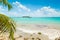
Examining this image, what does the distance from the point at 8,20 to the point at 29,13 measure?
2759 cm

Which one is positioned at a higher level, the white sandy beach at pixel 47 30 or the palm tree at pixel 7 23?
the palm tree at pixel 7 23

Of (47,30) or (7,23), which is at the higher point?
(7,23)

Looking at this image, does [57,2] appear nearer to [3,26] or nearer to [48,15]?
[48,15]

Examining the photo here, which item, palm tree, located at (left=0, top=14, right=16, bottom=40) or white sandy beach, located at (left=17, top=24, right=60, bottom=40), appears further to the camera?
white sandy beach, located at (left=17, top=24, right=60, bottom=40)

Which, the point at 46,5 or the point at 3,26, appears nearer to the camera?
the point at 3,26

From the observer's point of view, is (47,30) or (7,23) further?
(47,30)

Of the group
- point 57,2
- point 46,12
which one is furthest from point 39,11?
point 57,2

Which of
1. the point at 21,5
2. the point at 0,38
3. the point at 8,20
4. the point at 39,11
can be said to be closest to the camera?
the point at 8,20

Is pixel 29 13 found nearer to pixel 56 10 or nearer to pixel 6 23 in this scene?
pixel 56 10

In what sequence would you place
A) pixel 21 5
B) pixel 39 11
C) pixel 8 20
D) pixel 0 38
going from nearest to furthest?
1. pixel 8 20
2. pixel 0 38
3. pixel 21 5
4. pixel 39 11

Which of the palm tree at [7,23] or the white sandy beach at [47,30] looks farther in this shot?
the white sandy beach at [47,30]

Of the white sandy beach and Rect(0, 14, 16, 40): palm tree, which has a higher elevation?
Rect(0, 14, 16, 40): palm tree

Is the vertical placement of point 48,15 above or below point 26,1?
below

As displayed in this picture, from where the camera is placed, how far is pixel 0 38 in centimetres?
673
